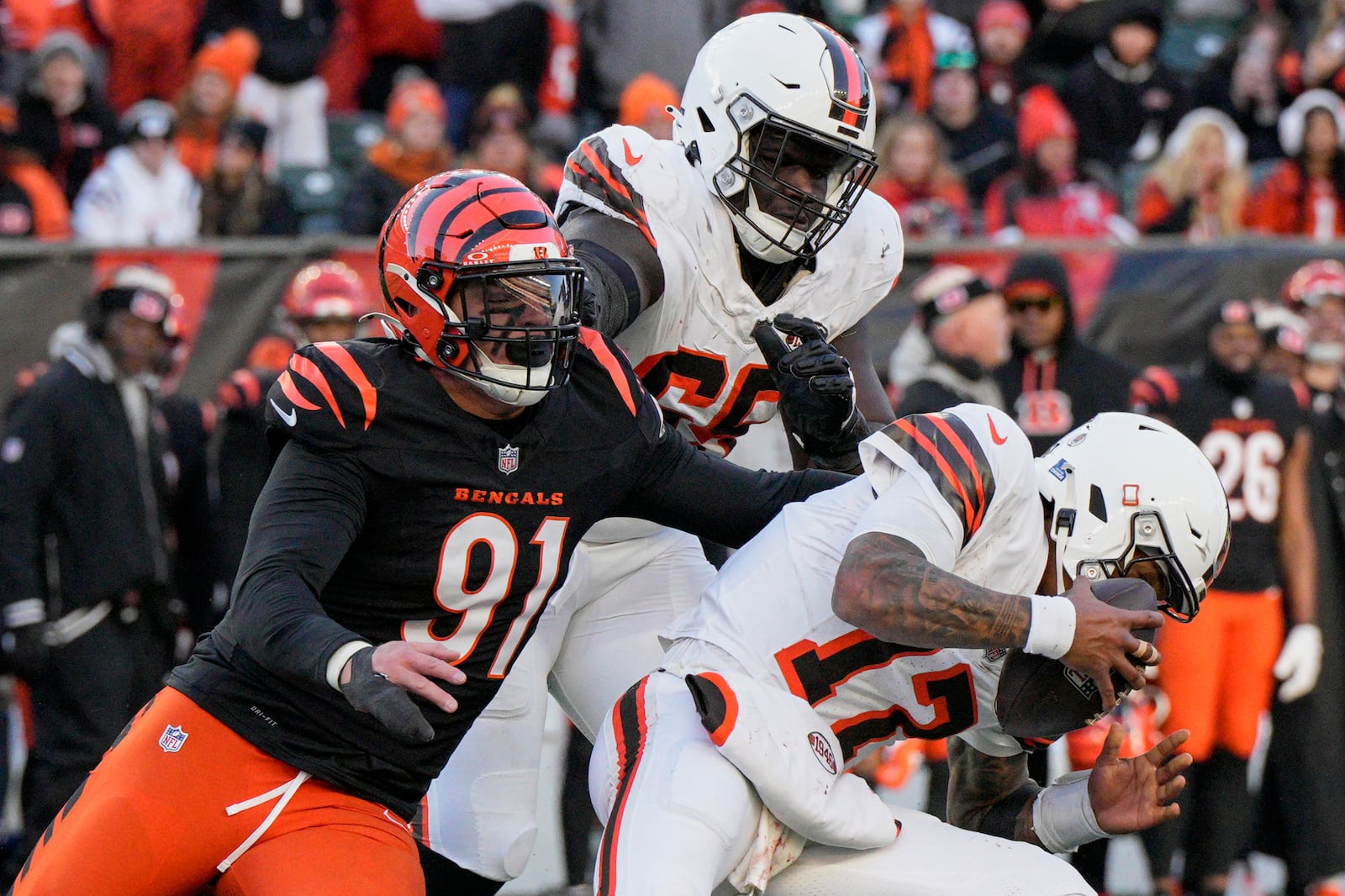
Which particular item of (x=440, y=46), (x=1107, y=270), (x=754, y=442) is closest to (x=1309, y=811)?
(x=1107, y=270)

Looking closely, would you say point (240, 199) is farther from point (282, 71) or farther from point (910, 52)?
point (910, 52)

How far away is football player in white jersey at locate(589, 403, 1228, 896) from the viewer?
9.61 feet

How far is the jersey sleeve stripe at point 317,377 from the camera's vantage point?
2965 mm

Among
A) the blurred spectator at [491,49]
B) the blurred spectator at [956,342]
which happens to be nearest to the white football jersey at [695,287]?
the blurred spectator at [956,342]

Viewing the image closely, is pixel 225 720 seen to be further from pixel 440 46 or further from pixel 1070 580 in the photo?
pixel 440 46

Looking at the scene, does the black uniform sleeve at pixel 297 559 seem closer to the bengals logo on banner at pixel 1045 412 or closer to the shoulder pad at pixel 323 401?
the shoulder pad at pixel 323 401

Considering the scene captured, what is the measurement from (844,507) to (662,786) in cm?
59

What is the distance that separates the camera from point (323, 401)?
2961 mm

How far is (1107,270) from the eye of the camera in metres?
7.14

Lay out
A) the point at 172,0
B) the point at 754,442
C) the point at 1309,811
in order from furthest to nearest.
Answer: the point at 172,0 → the point at 1309,811 → the point at 754,442

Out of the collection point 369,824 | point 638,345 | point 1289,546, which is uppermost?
point 638,345

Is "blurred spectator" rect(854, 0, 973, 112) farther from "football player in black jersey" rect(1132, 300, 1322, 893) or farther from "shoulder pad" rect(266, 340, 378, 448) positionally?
"shoulder pad" rect(266, 340, 378, 448)

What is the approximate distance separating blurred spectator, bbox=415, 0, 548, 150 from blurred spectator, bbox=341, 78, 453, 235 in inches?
41.0

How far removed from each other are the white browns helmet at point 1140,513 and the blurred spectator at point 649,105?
4622mm
